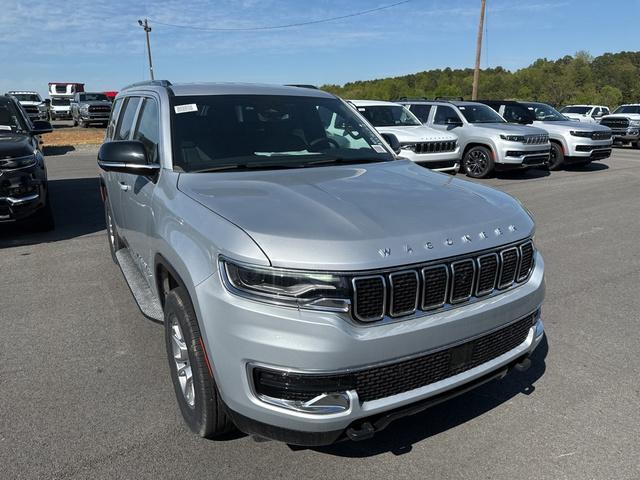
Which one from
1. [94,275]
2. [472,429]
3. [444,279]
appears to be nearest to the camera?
[444,279]

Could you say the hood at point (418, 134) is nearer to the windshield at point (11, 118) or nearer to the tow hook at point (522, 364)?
the windshield at point (11, 118)

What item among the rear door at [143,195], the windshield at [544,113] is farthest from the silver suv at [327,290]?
the windshield at [544,113]

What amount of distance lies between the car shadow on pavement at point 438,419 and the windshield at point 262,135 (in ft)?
5.64

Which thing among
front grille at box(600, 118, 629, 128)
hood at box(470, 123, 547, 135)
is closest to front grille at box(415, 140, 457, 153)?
hood at box(470, 123, 547, 135)

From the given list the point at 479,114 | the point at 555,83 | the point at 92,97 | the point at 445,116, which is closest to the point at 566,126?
the point at 479,114

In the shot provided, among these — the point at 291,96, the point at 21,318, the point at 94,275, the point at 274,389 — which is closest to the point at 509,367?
the point at 274,389

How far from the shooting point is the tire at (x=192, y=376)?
2404 millimetres

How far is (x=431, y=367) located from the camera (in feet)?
7.52

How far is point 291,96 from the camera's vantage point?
401cm

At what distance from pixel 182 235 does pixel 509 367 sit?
1.83m

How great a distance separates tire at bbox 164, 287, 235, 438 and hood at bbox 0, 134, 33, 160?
4.65 metres

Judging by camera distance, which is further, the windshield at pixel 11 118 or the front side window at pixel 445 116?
the front side window at pixel 445 116

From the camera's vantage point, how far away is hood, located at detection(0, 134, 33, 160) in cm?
616

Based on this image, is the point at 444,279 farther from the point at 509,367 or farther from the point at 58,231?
the point at 58,231
